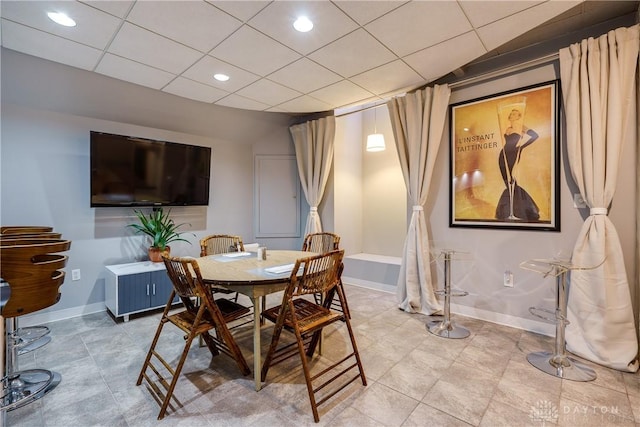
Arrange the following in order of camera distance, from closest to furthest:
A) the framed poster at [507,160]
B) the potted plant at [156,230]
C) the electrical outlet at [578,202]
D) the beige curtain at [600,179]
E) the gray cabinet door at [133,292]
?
the beige curtain at [600,179] → the electrical outlet at [578,202] → the framed poster at [507,160] → the gray cabinet door at [133,292] → the potted plant at [156,230]

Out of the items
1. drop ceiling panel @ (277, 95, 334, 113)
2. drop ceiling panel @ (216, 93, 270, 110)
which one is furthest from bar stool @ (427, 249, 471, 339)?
drop ceiling panel @ (216, 93, 270, 110)

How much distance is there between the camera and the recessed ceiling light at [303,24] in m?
2.04

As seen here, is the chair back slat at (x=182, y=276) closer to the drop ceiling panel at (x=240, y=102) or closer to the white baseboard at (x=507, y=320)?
the drop ceiling panel at (x=240, y=102)

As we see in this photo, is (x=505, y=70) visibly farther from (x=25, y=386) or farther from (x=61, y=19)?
(x=25, y=386)

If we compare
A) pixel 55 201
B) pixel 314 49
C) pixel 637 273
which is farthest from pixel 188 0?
pixel 637 273

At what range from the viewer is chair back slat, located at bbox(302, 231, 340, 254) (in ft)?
10.9

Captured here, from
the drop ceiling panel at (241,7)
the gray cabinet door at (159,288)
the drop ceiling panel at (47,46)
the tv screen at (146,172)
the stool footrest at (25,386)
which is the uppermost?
the drop ceiling panel at (241,7)

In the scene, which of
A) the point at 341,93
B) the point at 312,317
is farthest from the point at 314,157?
the point at 312,317

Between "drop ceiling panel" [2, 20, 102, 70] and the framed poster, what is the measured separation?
11.8ft

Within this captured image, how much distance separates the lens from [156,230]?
138 inches

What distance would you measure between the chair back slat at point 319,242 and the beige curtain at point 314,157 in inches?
35.3

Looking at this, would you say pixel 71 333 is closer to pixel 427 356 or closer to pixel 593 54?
pixel 427 356

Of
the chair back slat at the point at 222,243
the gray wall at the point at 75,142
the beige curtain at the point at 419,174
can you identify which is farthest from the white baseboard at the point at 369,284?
the gray wall at the point at 75,142

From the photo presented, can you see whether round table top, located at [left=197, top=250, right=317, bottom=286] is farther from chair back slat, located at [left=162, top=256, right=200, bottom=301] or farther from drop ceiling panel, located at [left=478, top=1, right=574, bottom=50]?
drop ceiling panel, located at [left=478, top=1, right=574, bottom=50]
